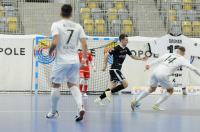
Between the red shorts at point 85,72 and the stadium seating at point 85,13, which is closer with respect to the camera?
the red shorts at point 85,72

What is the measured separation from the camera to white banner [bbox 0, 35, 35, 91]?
65.4 feet

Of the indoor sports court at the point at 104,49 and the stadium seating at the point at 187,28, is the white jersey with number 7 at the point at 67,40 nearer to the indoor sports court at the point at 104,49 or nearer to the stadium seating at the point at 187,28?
the indoor sports court at the point at 104,49

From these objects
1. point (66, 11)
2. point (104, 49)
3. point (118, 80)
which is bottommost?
point (118, 80)

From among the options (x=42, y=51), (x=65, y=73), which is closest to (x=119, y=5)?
(x=42, y=51)

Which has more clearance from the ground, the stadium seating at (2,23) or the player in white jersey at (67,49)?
the stadium seating at (2,23)

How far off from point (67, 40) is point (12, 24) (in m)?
10.1

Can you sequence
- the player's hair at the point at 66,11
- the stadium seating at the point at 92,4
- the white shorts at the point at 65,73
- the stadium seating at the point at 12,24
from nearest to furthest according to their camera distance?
the player's hair at the point at 66,11, the white shorts at the point at 65,73, the stadium seating at the point at 12,24, the stadium seating at the point at 92,4

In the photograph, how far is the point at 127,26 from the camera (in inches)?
832

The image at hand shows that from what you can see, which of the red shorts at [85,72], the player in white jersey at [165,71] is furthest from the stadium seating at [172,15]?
the player in white jersey at [165,71]

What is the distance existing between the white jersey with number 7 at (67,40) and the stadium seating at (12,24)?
9786 millimetres

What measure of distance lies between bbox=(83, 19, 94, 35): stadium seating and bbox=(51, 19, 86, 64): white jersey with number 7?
9.97 metres

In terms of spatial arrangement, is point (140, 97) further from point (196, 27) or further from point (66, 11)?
point (196, 27)

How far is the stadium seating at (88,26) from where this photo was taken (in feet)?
68.6

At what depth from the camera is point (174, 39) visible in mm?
21484
